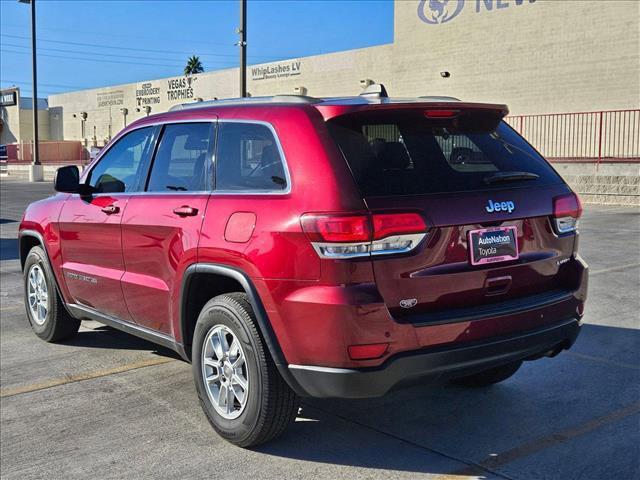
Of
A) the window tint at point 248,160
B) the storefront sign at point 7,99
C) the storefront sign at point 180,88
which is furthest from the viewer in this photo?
the storefront sign at point 7,99

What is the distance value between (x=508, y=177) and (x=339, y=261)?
117 cm

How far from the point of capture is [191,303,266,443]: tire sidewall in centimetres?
363

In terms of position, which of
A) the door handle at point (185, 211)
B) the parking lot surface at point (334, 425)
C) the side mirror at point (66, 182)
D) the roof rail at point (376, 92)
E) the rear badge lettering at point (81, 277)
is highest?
the roof rail at point (376, 92)

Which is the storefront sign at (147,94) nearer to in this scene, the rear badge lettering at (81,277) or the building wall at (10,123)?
the building wall at (10,123)

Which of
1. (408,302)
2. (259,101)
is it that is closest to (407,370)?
(408,302)

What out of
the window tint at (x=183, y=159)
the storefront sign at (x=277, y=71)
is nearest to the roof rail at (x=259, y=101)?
the window tint at (x=183, y=159)

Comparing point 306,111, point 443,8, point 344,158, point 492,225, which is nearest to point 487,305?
point 492,225

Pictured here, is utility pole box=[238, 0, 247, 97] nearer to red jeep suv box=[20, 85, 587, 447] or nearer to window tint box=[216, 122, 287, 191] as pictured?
red jeep suv box=[20, 85, 587, 447]

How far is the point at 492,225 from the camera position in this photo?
3.59 meters

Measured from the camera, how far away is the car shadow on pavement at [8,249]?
1116 centimetres

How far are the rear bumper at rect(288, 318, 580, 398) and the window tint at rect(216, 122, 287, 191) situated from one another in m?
0.96

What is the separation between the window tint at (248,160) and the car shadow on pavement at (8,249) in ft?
26.4

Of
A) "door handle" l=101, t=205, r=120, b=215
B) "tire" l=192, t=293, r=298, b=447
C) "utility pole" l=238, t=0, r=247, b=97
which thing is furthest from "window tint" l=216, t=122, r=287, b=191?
"utility pole" l=238, t=0, r=247, b=97

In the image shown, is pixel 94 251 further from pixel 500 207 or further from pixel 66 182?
pixel 500 207
